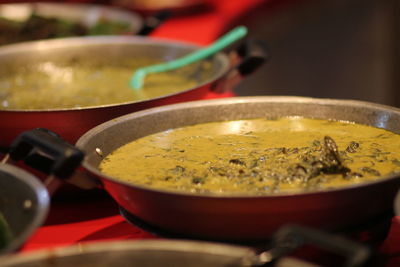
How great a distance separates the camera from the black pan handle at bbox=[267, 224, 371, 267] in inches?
27.2

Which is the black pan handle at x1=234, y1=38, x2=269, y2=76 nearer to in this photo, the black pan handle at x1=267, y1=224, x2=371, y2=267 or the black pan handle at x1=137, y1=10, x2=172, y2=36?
the black pan handle at x1=137, y1=10, x2=172, y2=36

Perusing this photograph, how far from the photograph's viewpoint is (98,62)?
6.95 ft

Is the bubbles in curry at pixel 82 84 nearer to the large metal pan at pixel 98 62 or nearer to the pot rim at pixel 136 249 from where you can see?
the large metal pan at pixel 98 62

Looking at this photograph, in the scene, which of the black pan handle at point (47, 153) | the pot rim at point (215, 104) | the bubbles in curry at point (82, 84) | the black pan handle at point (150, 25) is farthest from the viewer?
the black pan handle at point (150, 25)

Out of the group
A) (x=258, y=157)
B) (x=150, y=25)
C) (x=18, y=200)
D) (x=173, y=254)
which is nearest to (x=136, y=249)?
(x=173, y=254)

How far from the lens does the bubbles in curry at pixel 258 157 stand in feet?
3.37

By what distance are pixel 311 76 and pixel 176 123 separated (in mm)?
3221

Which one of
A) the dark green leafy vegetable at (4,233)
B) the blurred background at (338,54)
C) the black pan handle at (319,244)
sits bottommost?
the blurred background at (338,54)

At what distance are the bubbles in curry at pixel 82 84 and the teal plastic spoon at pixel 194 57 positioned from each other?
29 mm

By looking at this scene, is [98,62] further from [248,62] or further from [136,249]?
[136,249]

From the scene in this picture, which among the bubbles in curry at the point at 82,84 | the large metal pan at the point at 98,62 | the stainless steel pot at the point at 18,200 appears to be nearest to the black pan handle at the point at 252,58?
the large metal pan at the point at 98,62

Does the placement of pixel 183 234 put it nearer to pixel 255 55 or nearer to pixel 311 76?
pixel 255 55

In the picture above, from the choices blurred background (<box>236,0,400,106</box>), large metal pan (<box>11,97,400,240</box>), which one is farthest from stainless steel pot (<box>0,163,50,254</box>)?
blurred background (<box>236,0,400,106</box>)

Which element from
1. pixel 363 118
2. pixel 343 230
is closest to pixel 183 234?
pixel 343 230
